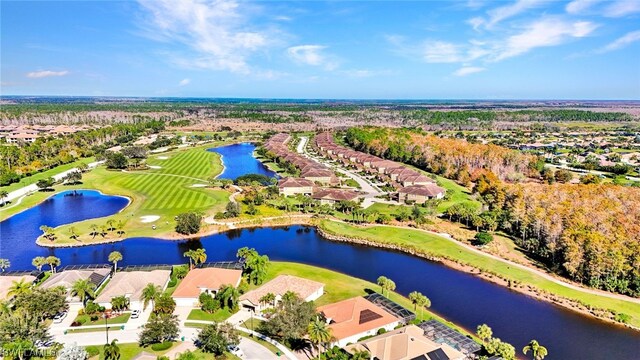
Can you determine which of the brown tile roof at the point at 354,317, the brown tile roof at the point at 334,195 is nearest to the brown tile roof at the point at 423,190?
the brown tile roof at the point at 334,195

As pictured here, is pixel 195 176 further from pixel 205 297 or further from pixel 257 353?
pixel 257 353

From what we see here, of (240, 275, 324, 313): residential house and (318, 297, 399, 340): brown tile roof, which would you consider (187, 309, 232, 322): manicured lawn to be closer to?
(240, 275, 324, 313): residential house

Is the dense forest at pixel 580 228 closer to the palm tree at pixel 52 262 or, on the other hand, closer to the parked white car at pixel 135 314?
the parked white car at pixel 135 314

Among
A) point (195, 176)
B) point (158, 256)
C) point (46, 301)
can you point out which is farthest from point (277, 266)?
point (195, 176)

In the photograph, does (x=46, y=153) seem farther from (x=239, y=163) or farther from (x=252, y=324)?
(x=252, y=324)

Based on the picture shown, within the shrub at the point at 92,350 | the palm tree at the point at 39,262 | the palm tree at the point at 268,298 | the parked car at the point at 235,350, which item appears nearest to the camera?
the shrub at the point at 92,350

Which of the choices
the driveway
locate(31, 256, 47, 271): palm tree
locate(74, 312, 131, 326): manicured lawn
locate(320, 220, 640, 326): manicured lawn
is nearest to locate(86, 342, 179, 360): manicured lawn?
locate(74, 312, 131, 326): manicured lawn

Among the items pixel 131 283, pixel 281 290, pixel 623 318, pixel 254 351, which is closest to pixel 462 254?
pixel 623 318
